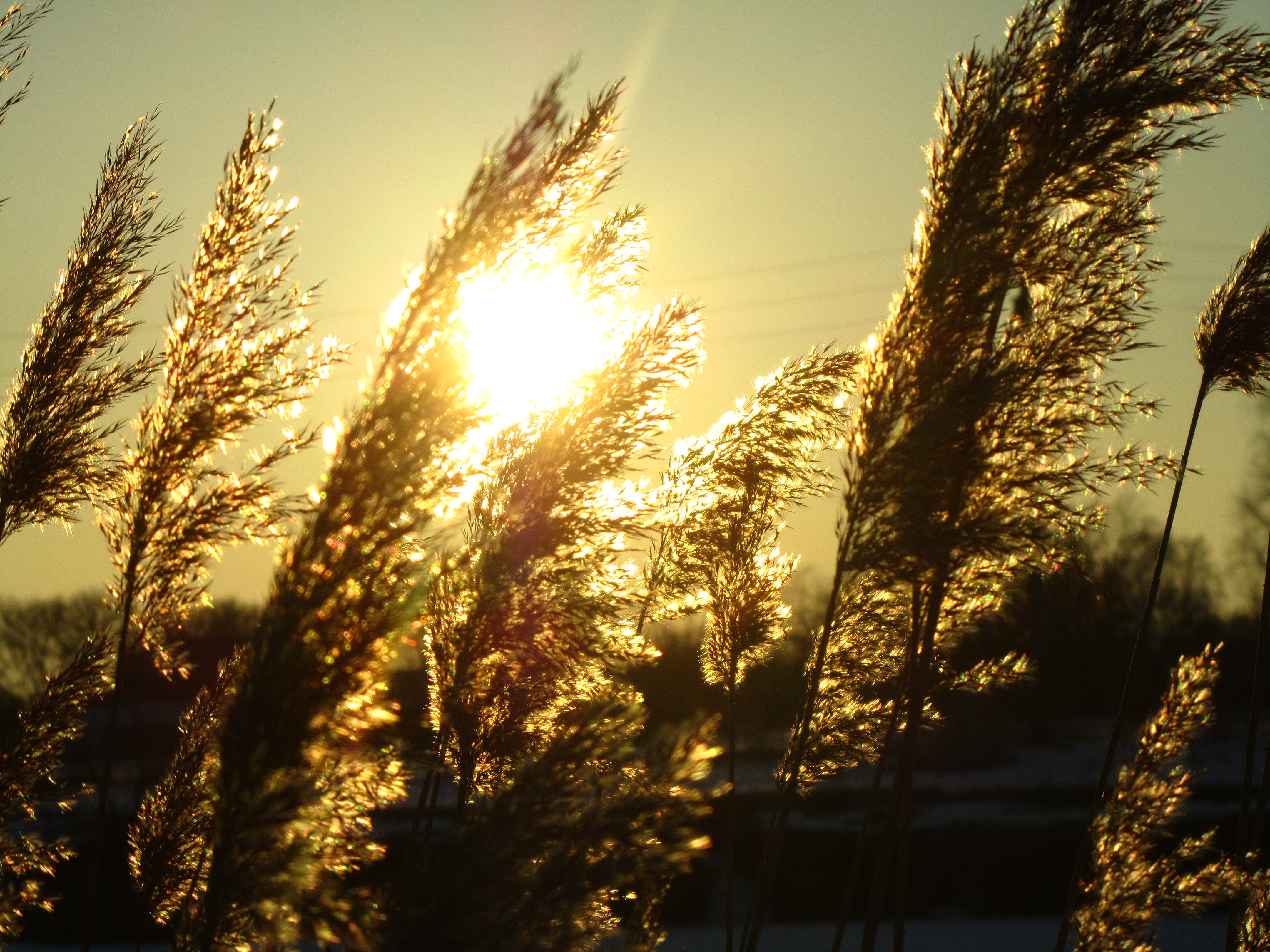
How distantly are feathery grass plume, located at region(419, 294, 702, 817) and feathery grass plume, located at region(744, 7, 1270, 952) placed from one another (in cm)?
74

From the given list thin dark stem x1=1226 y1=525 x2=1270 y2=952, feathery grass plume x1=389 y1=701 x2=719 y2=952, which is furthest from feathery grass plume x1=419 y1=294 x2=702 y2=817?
thin dark stem x1=1226 y1=525 x2=1270 y2=952

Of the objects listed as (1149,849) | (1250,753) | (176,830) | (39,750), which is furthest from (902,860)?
(39,750)

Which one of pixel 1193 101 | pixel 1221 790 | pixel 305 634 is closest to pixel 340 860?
pixel 305 634

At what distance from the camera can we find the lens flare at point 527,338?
92.7 inches

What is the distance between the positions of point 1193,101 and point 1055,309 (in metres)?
0.74

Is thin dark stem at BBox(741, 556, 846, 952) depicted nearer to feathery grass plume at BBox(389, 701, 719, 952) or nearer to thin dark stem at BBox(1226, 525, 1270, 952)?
feathery grass plume at BBox(389, 701, 719, 952)

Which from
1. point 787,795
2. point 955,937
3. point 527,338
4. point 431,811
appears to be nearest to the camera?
point 527,338

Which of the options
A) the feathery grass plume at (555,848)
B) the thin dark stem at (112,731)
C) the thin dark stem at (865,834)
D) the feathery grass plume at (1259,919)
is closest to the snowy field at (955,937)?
the feathery grass plume at (1259,919)

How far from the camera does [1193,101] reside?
117 inches

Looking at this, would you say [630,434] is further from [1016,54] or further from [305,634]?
[1016,54]

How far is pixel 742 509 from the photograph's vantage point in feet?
15.1

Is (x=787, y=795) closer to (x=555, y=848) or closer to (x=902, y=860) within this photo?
(x=902, y=860)

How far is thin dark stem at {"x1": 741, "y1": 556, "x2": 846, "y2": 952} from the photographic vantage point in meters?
2.86

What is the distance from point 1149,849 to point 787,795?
1.98 meters
